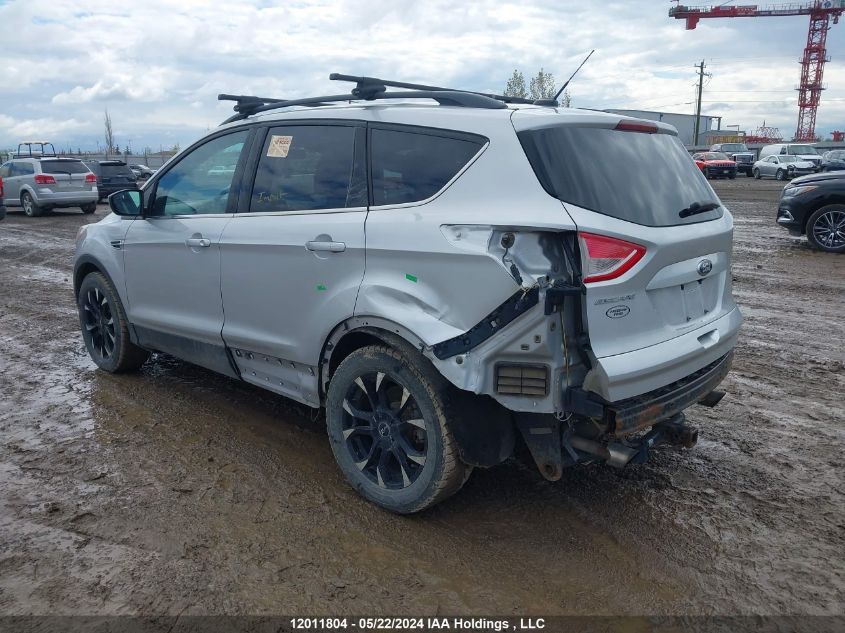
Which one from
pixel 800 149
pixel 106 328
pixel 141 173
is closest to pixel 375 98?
pixel 106 328

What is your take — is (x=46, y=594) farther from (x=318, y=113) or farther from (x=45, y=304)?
(x=45, y=304)

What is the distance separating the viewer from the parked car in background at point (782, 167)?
34031 mm

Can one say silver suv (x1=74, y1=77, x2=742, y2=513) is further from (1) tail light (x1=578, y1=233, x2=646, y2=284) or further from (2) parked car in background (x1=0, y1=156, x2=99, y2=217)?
(2) parked car in background (x1=0, y1=156, x2=99, y2=217)

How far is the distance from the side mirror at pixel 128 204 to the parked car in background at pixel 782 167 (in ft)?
116

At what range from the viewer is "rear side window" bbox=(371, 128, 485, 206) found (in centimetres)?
325

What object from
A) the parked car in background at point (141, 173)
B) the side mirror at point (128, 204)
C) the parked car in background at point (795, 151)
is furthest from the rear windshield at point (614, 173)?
the parked car in background at point (795, 151)

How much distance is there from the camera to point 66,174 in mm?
19938

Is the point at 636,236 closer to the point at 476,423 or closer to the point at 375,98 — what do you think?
the point at 476,423

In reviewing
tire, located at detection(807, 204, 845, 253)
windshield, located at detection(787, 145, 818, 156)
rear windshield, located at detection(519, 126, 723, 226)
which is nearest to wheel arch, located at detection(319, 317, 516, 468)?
rear windshield, located at detection(519, 126, 723, 226)

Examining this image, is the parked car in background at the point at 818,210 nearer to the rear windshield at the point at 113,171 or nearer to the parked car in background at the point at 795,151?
the rear windshield at the point at 113,171

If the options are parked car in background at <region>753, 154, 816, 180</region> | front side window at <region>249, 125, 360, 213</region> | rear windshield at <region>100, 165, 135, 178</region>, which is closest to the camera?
front side window at <region>249, 125, 360, 213</region>

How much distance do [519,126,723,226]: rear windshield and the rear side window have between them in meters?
0.33

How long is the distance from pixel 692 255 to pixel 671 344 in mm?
448

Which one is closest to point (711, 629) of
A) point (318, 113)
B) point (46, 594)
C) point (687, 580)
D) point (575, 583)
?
point (687, 580)
